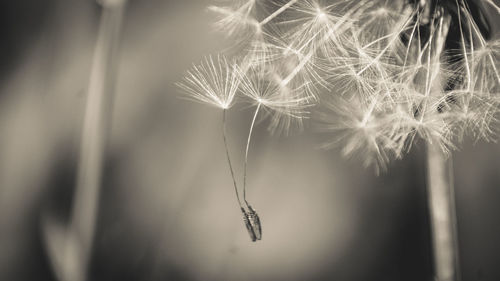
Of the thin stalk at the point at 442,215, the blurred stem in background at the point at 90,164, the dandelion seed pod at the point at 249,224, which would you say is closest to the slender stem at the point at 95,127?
the blurred stem in background at the point at 90,164

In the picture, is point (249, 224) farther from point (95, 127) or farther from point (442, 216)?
point (442, 216)

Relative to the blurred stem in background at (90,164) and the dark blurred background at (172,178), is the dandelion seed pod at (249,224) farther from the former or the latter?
the blurred stem in background at (90,164)

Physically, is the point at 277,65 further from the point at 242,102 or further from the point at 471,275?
the point at 471,275

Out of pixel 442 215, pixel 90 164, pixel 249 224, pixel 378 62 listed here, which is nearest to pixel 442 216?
pixel 442 215

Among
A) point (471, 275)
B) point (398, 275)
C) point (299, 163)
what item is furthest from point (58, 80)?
point (471, 275)

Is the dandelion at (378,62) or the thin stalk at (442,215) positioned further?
the thin stalk at (442,215)

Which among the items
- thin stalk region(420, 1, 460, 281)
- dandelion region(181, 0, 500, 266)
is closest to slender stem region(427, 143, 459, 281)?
thin stalk region(420, 1, 460, 281)

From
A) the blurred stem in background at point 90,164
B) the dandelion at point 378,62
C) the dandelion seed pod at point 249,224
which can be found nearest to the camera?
the dandelion seed pod at point 249,224

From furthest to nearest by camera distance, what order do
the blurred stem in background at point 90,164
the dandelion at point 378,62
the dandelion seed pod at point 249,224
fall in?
the blurred stem in background at point 90,164 < the dandelion at point 378,62 < the dandelion seed pod at point 249,224
